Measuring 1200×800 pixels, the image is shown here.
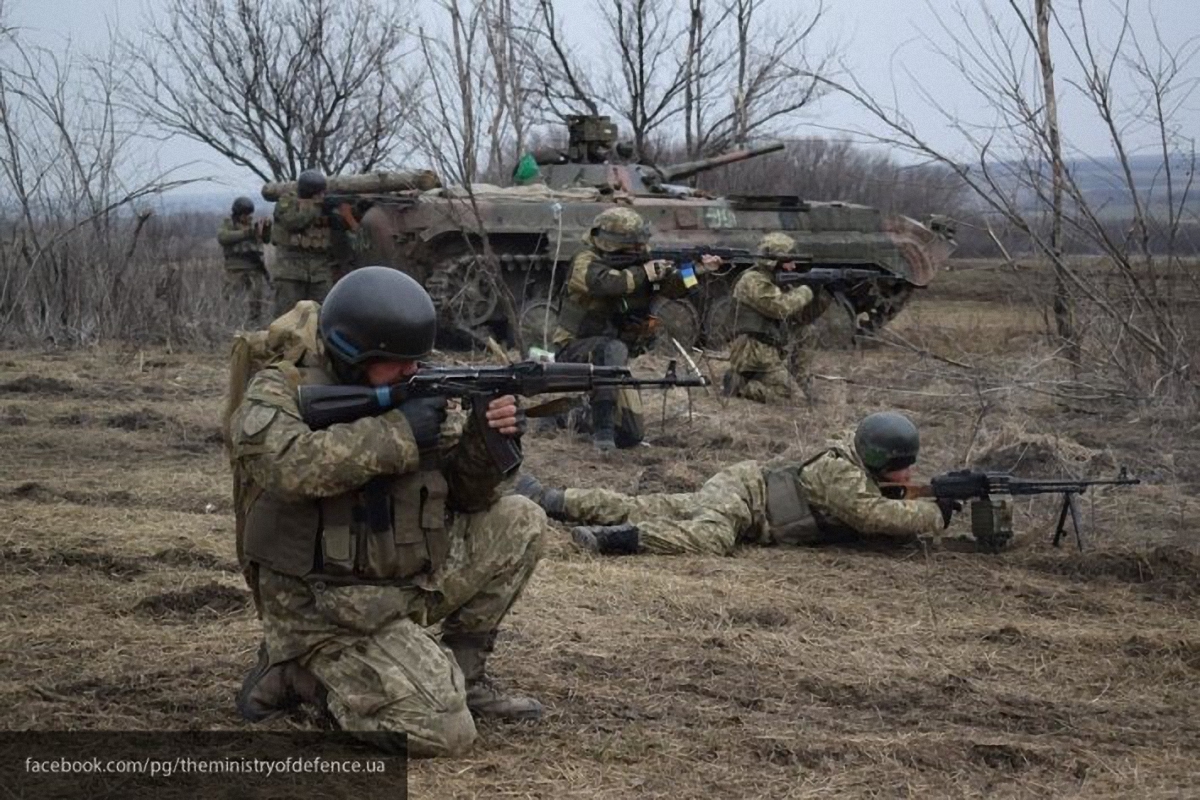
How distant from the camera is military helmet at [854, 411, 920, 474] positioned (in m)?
6.95

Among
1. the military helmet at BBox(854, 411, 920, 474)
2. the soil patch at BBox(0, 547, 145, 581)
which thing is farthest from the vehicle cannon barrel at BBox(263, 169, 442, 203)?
the soil patch at BBox(0, 547, 145, 581)

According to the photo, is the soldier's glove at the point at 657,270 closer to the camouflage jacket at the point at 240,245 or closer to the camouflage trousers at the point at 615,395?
the camouflage trousers at the point at 615,395

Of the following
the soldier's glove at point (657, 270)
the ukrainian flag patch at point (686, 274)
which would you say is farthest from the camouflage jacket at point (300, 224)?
the soldier's glove at point (657, 270)

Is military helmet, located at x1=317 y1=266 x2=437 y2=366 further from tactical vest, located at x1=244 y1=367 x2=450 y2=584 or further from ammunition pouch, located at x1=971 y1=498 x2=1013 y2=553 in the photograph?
ammunition pouch, located at x1=971 y1=498 x2=1013 y2=553

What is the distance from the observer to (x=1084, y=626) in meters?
5.86

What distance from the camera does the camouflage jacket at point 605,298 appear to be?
10.2 metres

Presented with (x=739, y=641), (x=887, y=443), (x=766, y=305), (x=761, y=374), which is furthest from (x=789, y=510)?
(x=761, y=374)

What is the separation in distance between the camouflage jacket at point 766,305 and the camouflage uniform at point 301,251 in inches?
210

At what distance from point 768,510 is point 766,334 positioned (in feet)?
15.8

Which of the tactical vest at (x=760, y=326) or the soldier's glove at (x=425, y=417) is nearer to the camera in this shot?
the soldier's glove at (x=425, y=417)

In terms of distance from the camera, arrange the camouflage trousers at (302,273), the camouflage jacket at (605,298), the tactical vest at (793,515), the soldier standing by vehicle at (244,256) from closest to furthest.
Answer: the tactical vest at (793,515), the camouflage jacket at (605,298), the camouflage trousers at (302,273), the soldier standing by vehicle at (244,256)

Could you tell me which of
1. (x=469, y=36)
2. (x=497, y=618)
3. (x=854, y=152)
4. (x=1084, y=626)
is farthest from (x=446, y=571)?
(x=854, y=152)

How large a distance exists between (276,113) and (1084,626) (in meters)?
20.1
